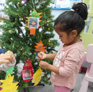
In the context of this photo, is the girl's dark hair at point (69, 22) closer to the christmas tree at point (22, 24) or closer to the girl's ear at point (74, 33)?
the girl's ear at point (74, 33)

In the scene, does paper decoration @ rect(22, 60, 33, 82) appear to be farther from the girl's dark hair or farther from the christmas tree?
the girl's dark hair

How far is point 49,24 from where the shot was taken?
0.99m

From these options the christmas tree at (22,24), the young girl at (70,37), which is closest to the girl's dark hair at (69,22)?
the young girl at (70,37)

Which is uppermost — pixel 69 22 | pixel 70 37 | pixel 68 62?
pixel 69 22

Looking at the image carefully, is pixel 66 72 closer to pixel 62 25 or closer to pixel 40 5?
pixel 62 25

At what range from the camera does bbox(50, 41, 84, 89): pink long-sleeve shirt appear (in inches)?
26.9

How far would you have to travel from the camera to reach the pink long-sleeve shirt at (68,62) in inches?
26.9

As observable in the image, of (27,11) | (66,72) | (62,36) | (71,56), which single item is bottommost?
(66,72)

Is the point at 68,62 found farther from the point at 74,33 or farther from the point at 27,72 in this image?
the point at 27,72

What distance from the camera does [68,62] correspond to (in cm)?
69

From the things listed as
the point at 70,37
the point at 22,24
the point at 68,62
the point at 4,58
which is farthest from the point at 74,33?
the point at 22,24

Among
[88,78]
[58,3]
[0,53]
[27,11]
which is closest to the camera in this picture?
[0,53]

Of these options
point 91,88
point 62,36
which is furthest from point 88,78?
point 62,36

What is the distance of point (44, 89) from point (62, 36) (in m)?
0.93
